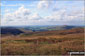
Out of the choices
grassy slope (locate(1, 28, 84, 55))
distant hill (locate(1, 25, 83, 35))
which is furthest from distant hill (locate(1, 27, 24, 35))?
grassy slope (locate(1, 28, 84, 55))

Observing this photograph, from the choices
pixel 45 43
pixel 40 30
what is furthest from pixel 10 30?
pixel 45 43

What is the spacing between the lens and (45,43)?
673cm

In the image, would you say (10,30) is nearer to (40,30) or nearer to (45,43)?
(40,30)

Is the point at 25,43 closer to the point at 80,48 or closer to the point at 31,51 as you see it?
the point at 31,51

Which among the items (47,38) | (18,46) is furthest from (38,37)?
(18,46)

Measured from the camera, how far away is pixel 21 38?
6.84 meters

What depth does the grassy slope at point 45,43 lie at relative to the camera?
21.3 feet

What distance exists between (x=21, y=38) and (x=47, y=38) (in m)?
1.19

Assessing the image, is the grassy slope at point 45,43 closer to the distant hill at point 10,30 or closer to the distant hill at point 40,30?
the distant hill at point 40,30

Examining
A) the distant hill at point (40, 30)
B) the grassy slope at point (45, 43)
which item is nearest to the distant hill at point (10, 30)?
the distant hill at point (40, 30)

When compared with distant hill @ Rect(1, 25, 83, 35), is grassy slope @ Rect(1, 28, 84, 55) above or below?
below

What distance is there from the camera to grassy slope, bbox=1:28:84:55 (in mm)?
6504

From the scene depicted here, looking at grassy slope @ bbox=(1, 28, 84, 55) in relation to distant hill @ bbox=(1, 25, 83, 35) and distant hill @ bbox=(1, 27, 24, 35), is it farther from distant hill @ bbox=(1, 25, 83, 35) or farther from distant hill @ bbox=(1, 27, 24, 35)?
distant hill @ bbox=(1, 27, 24, 35)

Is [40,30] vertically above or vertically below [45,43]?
above
